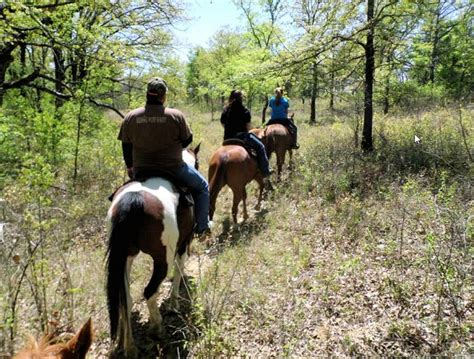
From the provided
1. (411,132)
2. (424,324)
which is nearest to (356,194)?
(424,324)

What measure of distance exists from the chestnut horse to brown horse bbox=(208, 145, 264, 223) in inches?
101

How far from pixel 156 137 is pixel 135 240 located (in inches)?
51.8

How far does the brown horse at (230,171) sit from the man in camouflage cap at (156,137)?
6.95 feet

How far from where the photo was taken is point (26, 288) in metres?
4.53

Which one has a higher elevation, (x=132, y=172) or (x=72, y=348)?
(x=132, y=172)

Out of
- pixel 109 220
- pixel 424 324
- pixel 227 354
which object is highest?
pixel 109 220

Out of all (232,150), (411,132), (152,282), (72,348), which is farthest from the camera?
(411,132)

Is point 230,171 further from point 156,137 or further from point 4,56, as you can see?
point 4,56

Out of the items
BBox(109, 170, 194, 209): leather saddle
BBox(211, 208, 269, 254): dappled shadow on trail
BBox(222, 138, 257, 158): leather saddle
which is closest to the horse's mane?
BBox(109, 170, 194, 209): leather saddle

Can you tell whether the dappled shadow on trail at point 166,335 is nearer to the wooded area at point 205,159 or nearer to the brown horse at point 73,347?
the wooded area at point 205,159

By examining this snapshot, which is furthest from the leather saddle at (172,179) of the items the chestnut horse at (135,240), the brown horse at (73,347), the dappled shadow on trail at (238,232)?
the brown horse at (73,347)

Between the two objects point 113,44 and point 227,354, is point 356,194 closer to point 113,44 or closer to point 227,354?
point 227,354

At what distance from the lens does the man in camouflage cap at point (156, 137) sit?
409 centimetres

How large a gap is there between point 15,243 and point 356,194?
6.41 meters
